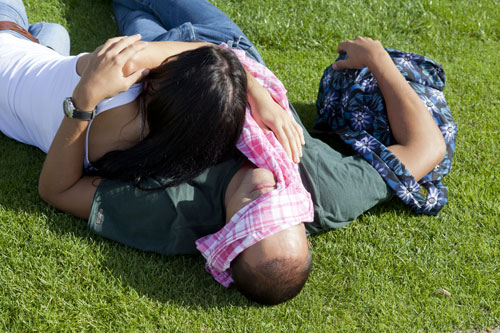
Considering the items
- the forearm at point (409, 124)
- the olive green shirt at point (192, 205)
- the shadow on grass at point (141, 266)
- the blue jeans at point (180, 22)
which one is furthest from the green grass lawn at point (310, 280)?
the blue jeans at point (180, 22)

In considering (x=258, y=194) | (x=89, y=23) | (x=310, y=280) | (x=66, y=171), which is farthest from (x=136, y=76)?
(x=89, y=23)

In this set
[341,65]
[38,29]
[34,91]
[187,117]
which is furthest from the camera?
[38,29]

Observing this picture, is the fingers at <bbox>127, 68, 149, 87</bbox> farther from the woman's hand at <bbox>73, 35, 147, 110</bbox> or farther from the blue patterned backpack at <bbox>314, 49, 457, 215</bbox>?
the blue patterned backpack at <bbox>314, 49, 457, 215</bbox>

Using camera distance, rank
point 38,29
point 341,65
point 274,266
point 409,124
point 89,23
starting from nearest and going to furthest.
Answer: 1. point 274,266
2. point 409,124
3. point 341,65
4. point 38,29
5. point 89,23

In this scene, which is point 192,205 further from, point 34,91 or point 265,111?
point 34,91

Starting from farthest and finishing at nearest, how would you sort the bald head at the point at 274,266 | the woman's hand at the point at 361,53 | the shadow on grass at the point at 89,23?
the shadow on grass at the point at 89,23 < the woman's hand at the point at 361,53 < the bald head at the point at 274,266

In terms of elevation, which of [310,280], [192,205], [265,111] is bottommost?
[310,280]

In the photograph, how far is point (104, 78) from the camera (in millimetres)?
2631

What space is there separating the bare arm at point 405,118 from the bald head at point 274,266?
1108 millimetres

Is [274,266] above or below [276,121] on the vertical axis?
below

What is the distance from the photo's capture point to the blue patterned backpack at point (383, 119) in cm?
324

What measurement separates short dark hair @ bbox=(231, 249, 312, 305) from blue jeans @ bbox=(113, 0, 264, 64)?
2062 millimetres

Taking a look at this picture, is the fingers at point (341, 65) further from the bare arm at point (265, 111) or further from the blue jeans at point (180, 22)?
the bare arm at point (265, 111)

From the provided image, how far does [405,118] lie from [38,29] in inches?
124
